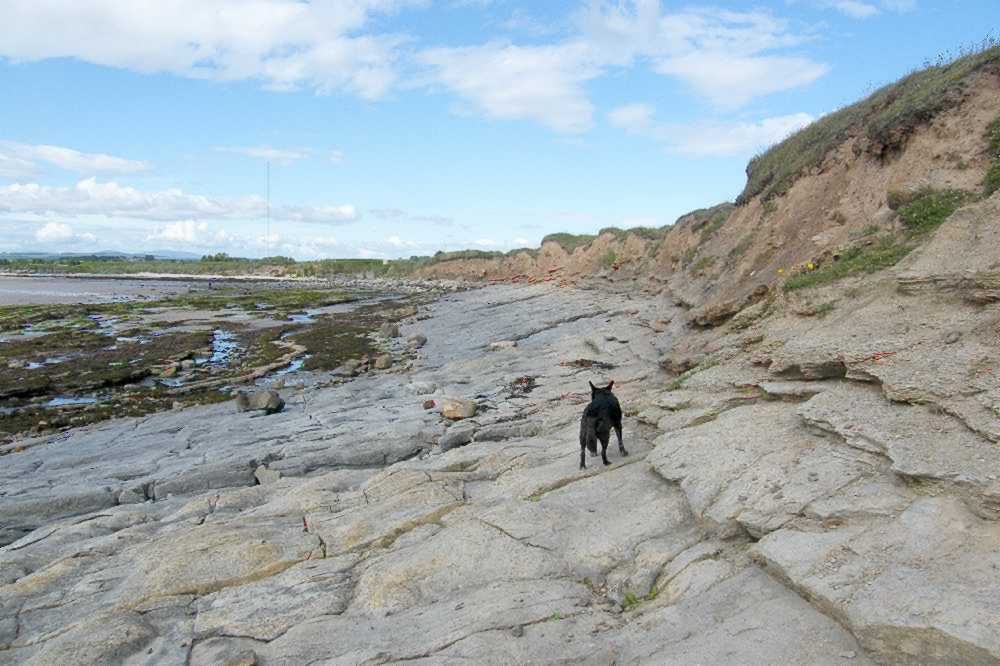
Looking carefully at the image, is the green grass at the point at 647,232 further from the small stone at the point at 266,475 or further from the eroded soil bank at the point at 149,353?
the small stone at the point at 266,475

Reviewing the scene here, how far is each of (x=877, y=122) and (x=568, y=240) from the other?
6200 centimetres

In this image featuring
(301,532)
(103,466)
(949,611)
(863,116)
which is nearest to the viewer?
(949,611)

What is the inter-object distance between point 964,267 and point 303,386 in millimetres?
22165

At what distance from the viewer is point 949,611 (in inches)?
187

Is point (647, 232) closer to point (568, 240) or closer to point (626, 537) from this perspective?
point (568, 240)

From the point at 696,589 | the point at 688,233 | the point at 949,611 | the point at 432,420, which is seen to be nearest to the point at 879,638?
the point at 949,611

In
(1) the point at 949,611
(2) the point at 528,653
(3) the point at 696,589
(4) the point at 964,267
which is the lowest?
(2) the point at 528,653

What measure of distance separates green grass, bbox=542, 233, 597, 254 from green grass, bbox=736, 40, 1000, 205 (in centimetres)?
4662

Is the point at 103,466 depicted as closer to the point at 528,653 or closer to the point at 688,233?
the point at 528,653

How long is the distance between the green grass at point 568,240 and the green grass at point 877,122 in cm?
4662

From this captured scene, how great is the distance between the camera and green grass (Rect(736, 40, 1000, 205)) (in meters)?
17.8

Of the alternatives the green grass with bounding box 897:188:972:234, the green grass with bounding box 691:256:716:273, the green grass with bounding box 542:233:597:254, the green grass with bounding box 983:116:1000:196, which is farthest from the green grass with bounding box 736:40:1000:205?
the green grass with bounding box 542:233:597:254

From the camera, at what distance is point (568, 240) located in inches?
3236

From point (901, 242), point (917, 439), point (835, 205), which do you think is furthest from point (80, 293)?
point (917, 439)
